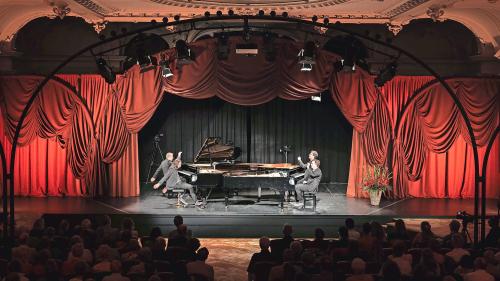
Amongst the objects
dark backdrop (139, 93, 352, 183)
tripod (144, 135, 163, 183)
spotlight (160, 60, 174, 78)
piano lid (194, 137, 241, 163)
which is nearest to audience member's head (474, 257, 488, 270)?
spotlight (160, 60, 174, 78)

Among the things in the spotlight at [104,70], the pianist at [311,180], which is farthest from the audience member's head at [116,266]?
the pianist at [311,180]

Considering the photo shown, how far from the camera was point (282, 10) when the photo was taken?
12797 mm

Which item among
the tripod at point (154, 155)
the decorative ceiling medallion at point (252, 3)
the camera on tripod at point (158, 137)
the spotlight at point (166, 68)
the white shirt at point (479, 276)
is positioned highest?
the decorative ceiling medallion at point (252, 3)

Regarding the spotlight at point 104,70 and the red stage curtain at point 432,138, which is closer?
the spotlight at point 104,70

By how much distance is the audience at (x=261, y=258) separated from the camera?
21.2ft

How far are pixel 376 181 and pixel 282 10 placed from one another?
14.4 ft

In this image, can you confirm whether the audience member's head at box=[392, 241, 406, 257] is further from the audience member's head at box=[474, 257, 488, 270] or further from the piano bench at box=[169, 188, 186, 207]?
the piano bench at box=[169, 188, 186, 207]

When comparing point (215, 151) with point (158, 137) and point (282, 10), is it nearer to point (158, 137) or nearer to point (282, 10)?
point (158, 137)

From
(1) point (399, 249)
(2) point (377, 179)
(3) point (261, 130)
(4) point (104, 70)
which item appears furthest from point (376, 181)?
(1) point (399, 249)

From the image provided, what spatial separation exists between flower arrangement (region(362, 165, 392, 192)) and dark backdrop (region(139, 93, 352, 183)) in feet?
7.29

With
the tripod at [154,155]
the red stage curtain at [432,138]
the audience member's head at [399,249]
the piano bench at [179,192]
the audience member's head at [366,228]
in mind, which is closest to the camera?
the audience member's head at [399,249]

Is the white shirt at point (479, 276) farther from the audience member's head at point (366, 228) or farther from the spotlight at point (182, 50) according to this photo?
the spotlight at point (182, 50)

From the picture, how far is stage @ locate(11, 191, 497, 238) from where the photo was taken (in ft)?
→ 41.2

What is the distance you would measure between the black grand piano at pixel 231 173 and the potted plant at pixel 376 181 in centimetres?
166
